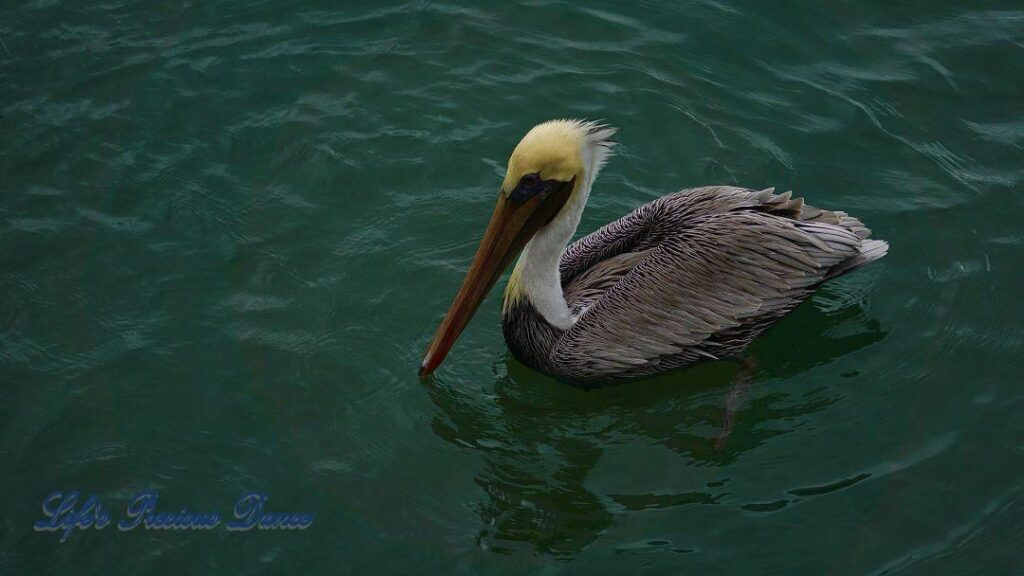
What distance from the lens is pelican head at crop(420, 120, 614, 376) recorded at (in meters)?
5.99

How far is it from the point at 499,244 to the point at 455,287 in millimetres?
989

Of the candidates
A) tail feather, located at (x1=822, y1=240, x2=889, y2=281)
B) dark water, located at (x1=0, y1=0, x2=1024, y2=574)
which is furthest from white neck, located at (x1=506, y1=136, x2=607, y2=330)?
tail feather, located at (x1=822, y1=240, x2=889, y2=281)

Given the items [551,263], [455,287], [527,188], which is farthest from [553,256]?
[455,287]

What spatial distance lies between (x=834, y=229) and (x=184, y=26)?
559 cm

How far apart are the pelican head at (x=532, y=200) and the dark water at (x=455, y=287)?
585 mm

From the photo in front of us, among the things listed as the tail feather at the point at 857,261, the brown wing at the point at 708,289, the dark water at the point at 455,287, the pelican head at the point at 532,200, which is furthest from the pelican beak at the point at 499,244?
the tail feather at the point at 857,261

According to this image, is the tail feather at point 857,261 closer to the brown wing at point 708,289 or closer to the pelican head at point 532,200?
the brown wing at point 708,289

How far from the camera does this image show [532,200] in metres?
6.11

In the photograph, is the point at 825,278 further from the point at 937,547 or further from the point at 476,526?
the point at 476,526

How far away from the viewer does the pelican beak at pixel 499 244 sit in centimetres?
612

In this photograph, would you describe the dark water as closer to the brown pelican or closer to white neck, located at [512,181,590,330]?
the brown pelican

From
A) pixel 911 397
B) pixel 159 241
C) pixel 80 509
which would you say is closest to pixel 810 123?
pixel 911 397

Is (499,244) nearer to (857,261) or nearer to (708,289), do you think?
(708,289)

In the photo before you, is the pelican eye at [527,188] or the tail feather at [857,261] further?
the tail feather at [857,261]
